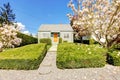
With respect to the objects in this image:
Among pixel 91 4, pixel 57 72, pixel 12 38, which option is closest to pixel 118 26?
pixel 91 4

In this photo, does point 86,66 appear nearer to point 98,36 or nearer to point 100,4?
point 98,36

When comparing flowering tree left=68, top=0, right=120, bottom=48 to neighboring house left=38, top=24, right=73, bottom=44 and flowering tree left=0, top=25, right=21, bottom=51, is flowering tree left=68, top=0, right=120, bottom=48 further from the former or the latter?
neighboring house left=38, top=24, right=73, bottom=44

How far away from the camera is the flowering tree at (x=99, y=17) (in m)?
9.62

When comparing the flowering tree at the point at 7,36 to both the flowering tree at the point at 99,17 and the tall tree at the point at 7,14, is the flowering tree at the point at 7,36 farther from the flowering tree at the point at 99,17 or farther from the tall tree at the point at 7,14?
the tall tree at the point at 7,14

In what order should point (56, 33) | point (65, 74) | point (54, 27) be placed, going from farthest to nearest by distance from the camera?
1. point (54, 27)
2. point (56, 33)
3. point (65, 74)

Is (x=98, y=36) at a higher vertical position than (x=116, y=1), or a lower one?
lower

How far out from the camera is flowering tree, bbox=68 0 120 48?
31.6ft

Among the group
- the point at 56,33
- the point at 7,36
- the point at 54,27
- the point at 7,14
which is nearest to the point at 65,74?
the point at 7,36

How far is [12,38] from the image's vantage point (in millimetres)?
14914

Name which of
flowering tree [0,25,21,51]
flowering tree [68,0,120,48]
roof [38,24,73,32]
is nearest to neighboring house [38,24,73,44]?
roof [38,24,73,32]

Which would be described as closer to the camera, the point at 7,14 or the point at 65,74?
the point at 65,74

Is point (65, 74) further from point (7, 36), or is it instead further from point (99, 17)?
point (7, 36)

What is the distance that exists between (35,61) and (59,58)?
51.4 inches

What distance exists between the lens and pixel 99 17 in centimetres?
995
